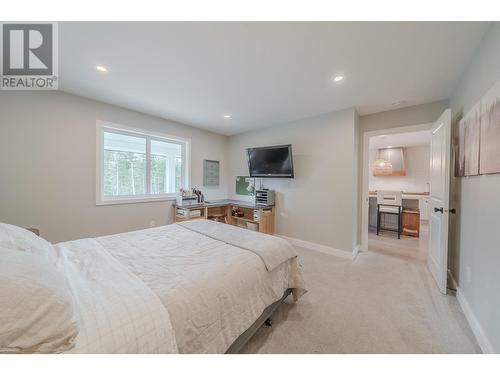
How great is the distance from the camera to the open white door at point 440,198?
2.11 meters

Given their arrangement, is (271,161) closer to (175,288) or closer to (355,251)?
(355,251)

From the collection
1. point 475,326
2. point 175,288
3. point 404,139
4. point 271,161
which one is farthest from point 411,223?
point 175,288

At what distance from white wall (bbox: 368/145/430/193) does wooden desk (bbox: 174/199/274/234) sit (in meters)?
4.01

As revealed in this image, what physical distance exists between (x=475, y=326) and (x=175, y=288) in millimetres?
2350

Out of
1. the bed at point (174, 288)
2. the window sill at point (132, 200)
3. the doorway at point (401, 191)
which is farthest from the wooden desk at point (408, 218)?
the window sill at point (132, 200)

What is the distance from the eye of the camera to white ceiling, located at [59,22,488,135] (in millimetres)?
1502

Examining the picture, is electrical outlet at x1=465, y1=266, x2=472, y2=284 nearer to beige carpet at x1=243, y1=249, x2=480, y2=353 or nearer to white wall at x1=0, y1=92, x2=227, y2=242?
beige carpet at x1=243, y1=249, x2=480, y2=353

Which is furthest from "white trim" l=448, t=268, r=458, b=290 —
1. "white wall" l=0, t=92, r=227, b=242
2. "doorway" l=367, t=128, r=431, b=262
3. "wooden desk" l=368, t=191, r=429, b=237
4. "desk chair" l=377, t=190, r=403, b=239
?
"white wall" l=0, t=92, r=227, b=242

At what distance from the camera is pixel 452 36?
5.05ft

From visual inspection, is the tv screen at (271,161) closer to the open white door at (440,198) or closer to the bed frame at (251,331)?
the open white door at (440,198)

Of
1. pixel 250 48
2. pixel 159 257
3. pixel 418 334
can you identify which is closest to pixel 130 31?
pixel 250 48

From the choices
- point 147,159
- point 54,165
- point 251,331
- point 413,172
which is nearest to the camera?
point 251,331

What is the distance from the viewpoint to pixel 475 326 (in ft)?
5.03
